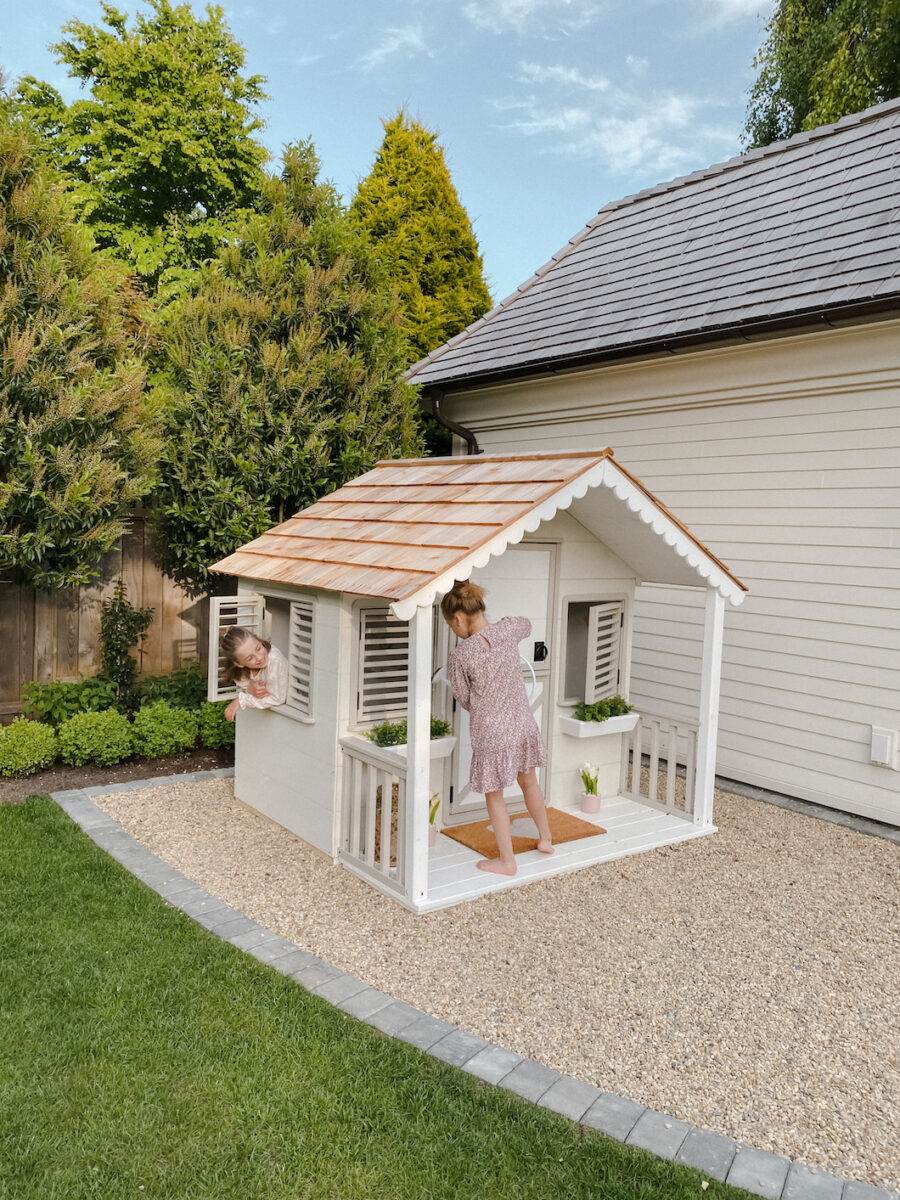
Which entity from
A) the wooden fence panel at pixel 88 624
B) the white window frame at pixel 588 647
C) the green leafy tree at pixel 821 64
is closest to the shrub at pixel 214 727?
the wooden fence panel at pixel 88 624

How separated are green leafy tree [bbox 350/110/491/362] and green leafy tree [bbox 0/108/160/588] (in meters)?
9.11

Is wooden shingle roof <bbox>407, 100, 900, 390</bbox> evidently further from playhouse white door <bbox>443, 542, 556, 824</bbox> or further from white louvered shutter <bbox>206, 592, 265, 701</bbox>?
white louvered shutter <bbox>206, 592, 265, 701</bbox>

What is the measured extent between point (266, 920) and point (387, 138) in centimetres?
1575

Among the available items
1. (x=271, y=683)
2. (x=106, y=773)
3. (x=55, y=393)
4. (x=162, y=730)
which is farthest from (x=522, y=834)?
(x=55, y=393)

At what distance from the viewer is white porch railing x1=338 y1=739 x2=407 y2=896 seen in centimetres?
482

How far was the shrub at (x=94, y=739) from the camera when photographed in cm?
Answer: 705

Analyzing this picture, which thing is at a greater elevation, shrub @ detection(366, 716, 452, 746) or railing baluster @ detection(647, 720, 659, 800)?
shrub @ detection(366, 716, 452, 746)

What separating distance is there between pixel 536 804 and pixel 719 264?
5.64m

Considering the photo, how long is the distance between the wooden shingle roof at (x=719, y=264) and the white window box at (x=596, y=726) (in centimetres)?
337

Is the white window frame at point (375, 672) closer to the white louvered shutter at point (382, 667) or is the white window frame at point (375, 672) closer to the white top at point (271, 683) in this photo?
the white louvered shutter at point (382, 667)

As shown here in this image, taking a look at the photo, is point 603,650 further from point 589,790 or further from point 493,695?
point 493,695

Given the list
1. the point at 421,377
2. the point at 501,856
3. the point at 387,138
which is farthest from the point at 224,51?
the point at 501,856

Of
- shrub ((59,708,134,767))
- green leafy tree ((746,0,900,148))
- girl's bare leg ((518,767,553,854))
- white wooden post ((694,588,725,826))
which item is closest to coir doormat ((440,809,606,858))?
girl's bare leg ((518,767,553,854))

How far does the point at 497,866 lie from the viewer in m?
5.15
